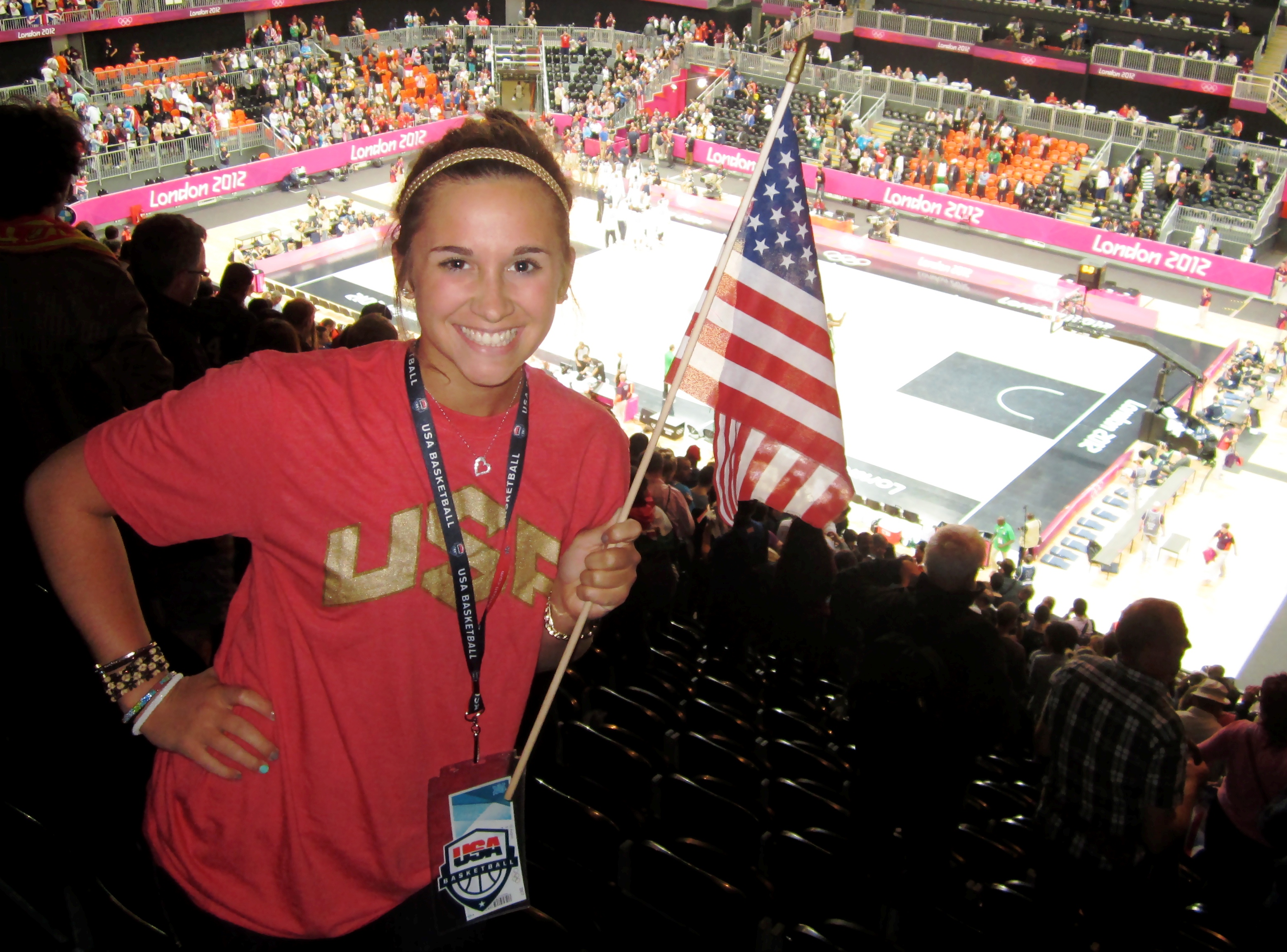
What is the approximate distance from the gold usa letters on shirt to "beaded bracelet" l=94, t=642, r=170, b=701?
322mm

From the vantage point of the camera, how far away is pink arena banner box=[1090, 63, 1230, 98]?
27.5 metres

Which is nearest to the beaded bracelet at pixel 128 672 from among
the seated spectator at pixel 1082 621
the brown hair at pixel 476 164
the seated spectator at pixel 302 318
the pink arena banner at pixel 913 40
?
the brown hair at pixel 476 164

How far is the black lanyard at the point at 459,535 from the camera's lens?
1.75 metres

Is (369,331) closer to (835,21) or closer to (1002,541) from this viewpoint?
(1002,541)

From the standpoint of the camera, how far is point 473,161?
178 centimetres

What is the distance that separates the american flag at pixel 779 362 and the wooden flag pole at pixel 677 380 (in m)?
0.57

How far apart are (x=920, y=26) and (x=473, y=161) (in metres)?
35.0

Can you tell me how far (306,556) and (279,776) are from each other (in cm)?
36

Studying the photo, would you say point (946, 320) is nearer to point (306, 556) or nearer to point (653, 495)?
point (653, 495)

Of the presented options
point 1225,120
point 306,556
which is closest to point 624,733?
point 306,556

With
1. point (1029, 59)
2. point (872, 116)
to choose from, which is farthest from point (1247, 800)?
point (1029, 59)

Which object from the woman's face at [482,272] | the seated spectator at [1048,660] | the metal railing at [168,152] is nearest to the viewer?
the woman's face at [482,272]

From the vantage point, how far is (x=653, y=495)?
21.8 feet

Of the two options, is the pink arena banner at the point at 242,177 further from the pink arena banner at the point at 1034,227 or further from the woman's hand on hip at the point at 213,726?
the woman's hand on hip at the point at 213,726
